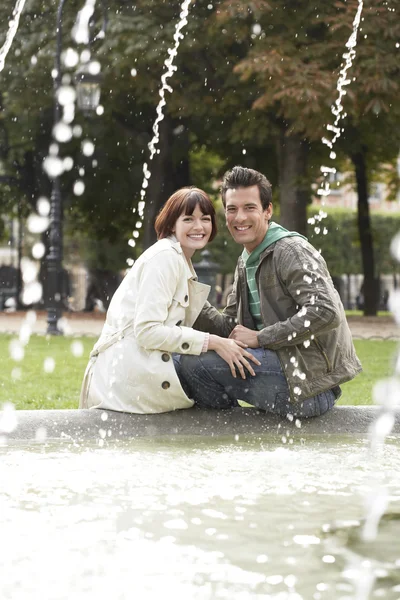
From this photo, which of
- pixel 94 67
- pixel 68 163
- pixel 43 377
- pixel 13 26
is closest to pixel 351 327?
pixel 94 67

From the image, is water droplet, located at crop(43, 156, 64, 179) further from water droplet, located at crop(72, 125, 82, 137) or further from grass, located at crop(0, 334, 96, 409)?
grass, located at crop(0, 334, 96, 409)

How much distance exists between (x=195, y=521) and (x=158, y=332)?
1490 mm

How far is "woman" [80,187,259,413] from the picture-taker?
4922mm

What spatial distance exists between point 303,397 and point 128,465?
973mm

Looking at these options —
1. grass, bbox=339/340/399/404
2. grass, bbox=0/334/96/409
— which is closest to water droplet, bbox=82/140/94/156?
grass, bbox=0/334/96/409

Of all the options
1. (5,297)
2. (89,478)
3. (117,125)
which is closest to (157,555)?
(89,478)

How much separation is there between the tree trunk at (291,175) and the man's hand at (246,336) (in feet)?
41.2

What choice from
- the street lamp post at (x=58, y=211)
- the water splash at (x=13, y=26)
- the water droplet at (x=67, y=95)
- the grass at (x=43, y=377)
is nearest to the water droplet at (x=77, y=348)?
the grass at (x=43, y=377)

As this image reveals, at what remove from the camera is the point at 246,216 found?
5.14m

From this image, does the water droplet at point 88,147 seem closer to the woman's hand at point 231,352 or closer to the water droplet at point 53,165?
the water droplet at point 53,165

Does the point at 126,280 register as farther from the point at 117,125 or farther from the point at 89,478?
the point at 117,125

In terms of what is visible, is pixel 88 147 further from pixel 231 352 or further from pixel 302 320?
pixel 302 320

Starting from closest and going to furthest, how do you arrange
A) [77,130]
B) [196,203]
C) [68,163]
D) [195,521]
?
1. [195,521]
2. [196,203]
3. [77,130]
4. [68,163]

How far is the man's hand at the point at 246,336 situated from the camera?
16.7 feet
